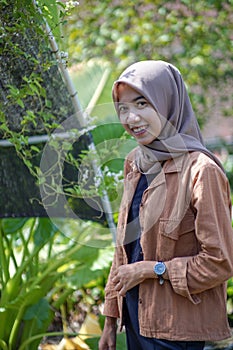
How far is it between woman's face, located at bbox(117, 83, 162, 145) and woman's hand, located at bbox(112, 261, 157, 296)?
1.32 ft

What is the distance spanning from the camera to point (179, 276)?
7.75 ft

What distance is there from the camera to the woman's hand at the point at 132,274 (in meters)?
2.41

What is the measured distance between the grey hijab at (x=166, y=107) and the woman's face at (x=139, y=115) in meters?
0.02

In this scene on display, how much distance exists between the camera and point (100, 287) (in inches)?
192

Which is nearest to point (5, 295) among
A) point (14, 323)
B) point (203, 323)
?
point (14, 323)

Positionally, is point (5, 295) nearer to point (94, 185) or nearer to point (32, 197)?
point (32, 197)

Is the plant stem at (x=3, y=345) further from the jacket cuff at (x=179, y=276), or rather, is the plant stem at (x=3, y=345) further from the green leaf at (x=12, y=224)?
the jacket cuff at (x=179, y=276)

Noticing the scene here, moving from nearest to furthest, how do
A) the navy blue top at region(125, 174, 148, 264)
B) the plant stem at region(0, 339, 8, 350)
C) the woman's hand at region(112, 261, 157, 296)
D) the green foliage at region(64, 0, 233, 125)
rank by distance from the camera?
the woman's hand at region(112, 261, 157, 296) < the navy blue top at region(125, 174, 148, 264) < the plant stem at region(0, 339, 8, 350) < the green foliage at region(64, 0, 233, 125)

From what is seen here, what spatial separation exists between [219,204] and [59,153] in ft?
3.63

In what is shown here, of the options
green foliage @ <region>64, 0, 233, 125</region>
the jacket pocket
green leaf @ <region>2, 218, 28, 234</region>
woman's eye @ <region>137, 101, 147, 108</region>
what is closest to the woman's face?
woman's eye @ <region>137, 101, 147, 108</region>

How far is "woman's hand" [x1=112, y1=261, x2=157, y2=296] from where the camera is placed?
241 cm

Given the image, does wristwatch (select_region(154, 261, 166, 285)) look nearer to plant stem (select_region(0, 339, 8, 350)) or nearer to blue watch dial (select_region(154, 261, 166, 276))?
blue watch dial (select_region(154, 261, 166, 276))

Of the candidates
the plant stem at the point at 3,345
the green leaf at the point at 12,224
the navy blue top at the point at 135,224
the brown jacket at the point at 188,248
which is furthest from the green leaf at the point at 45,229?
the brown jacket at the point at 188,248

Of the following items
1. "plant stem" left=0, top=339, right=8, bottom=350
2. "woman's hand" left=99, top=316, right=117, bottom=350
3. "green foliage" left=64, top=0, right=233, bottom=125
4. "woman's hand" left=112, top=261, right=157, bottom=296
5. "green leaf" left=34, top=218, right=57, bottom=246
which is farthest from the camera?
"green foliage" left=64, top=0, right=233, bottom=125
